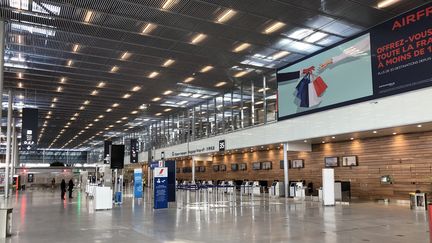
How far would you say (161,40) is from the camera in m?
17.1

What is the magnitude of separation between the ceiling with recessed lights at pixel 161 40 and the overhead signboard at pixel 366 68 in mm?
543

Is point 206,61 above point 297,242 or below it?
above

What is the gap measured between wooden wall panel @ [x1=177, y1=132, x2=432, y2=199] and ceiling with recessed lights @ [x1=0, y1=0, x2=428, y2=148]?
5550 millimetres

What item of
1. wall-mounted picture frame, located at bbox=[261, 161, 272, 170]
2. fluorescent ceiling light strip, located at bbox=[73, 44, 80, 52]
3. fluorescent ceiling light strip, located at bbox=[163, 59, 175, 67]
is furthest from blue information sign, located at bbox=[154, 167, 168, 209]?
wall-mounted picture frame, located at bbox=[261, 161, 272, 170]

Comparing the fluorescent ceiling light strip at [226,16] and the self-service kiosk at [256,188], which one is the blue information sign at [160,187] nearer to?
the fluorescent ceiling light strip at [226,16]

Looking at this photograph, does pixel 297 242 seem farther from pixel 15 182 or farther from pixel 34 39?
pixel 15 182

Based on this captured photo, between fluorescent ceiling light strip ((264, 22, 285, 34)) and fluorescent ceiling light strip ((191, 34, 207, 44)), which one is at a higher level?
fluorescent ceiling light strip ((264, 22, 285, 34))

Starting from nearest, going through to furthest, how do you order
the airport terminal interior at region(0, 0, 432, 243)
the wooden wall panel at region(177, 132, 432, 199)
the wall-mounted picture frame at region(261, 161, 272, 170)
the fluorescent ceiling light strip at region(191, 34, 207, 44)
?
the airport terminal interior at region(0, 0, 432, 243) < the wooden wall panel at region(177, 132, 432, 199) < the fluorescent ceiling light strip at region(191, 34, 207, 44) < the wall-mounted picture frame at region(261, 161, 272, 170)

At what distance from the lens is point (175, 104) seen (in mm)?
32812

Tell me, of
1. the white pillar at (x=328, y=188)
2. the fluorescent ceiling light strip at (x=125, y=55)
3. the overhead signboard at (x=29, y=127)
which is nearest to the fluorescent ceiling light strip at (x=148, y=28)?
the fluorescent ceiling light strip at (x=125, y=55)

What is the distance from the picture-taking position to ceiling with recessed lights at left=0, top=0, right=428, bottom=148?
13.9m

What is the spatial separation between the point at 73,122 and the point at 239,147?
23.4 metres

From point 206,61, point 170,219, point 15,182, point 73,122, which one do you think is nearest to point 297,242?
point 170,219

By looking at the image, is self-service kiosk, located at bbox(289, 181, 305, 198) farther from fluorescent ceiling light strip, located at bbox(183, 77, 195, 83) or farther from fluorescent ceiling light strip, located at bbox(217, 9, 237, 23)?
fluorescent ceiling light strip, located at bbox(217, 9, 237, 23)
